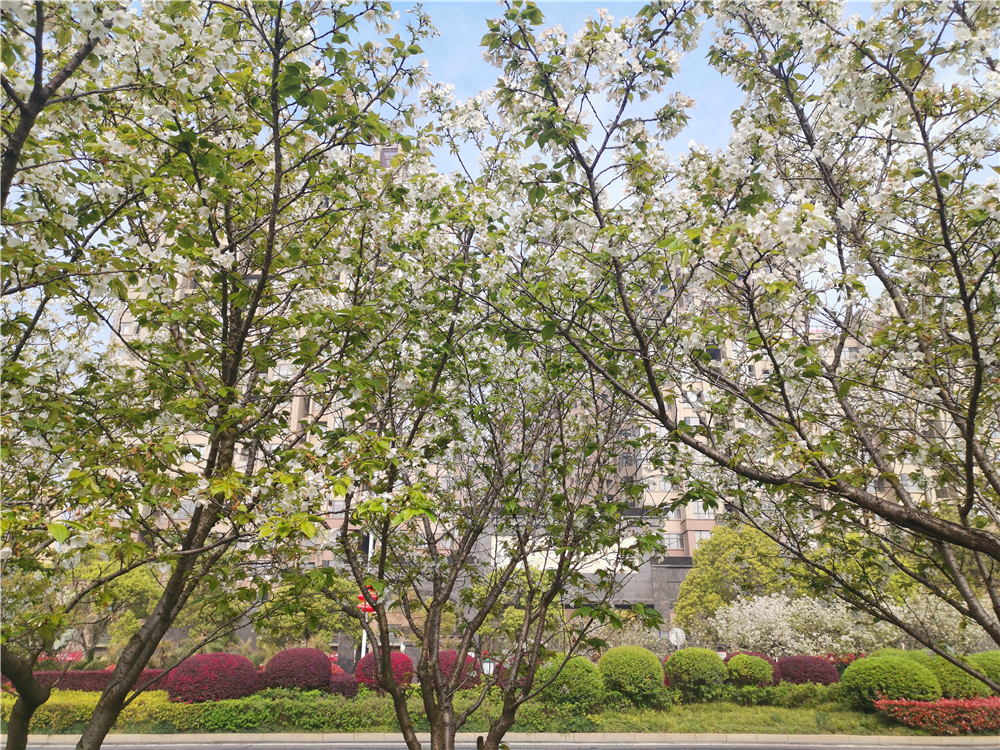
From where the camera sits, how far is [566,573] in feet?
15.8

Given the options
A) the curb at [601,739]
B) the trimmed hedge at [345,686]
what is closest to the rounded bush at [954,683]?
the curb at [601,739]

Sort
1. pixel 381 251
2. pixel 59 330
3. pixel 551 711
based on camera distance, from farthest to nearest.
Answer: pixel 551 711
pixel 59 330
pixel 381 251

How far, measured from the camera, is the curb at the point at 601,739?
564 inches

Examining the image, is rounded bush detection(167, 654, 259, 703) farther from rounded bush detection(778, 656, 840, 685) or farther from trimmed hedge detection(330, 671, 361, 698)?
rounded bush detection(778, 656, 840, 685)

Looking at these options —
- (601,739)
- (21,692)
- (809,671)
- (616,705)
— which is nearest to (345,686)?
(601,739)

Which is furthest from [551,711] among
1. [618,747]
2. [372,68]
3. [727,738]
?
[372,68]

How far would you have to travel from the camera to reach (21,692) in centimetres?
437

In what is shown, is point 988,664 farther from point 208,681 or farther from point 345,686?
point 208,681

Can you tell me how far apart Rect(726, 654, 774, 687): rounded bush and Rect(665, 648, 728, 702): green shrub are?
16cm

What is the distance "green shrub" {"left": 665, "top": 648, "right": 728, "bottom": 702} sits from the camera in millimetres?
17625

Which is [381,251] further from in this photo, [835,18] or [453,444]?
[835,18]

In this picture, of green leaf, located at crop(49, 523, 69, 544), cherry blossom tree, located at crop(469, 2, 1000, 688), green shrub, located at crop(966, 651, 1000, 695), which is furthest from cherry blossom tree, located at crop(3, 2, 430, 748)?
green shrub, located at crop(966, 651, 1000, 695)

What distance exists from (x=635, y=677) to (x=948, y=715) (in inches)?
303

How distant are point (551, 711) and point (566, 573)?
13.9 m
